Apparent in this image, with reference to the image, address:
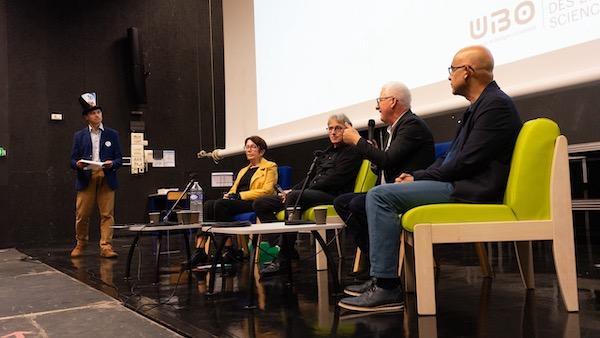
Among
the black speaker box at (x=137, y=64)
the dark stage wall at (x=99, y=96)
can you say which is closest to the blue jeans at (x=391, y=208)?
the dark stage wall at (x=99, y=96)

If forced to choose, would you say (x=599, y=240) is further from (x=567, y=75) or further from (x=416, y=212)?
(x=416, y=212)

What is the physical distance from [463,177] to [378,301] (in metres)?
0.58

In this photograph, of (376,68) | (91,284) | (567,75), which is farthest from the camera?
(376,68)

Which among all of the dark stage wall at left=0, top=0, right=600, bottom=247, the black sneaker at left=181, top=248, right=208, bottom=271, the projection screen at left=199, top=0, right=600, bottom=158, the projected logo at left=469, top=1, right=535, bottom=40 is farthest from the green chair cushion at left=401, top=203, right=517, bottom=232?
the dark stage wall at left=0, top=0, right=600, bottom=247

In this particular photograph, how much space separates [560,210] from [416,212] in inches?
20.0

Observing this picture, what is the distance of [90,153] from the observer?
4902mm

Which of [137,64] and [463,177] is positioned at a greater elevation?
[137,64]

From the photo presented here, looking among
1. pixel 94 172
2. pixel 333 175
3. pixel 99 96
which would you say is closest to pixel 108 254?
pixel 94 172

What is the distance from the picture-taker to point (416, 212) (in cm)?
198

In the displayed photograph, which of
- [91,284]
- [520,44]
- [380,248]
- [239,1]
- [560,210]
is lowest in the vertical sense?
[91,284]

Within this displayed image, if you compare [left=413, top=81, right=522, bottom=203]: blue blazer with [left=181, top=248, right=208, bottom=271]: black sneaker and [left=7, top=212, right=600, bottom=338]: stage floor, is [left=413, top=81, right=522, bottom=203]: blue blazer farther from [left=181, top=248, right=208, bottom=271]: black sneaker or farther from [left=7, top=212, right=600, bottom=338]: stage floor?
[left=181, top=248, right=208, bottom=271]: black sneaker

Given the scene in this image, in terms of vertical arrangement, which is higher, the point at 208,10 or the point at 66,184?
the point at 208,10

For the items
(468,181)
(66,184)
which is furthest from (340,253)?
(66,184)

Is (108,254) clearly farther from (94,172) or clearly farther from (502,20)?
(502,20)
